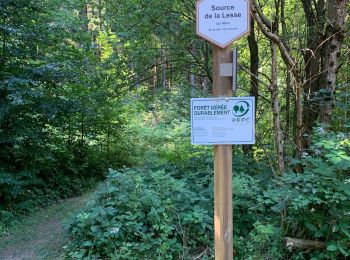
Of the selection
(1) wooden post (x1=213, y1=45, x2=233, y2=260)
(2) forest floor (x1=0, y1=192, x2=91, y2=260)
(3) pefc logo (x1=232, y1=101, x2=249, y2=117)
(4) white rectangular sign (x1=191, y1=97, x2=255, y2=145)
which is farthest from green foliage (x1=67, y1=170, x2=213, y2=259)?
(3) pefc logo (x1=232, y1=101, x2=249, y2=117)

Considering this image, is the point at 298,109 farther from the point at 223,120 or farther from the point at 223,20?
the point at 223,20

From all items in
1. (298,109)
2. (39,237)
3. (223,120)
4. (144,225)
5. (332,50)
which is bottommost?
(39,237)

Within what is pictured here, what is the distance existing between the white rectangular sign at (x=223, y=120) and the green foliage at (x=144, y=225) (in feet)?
6.13

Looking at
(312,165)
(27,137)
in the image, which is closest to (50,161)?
(27,137)

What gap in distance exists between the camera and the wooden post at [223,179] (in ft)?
9.77

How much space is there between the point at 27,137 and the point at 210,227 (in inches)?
185

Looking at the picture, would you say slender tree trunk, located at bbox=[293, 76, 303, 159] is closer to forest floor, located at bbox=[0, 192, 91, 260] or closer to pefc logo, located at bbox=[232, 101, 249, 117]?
pefc logo, located at bbox=[232, 101, 249, 117]

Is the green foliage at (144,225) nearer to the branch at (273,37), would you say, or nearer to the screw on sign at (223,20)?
the branch at (273,37)

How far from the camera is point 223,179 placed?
3.00 meters

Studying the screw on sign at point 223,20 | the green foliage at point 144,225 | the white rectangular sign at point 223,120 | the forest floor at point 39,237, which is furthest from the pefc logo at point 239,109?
the forest floor at point 39,237

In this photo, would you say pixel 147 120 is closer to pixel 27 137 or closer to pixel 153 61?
pixel 153 61

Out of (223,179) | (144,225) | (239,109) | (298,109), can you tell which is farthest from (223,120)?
(144,225)

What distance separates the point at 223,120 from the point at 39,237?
4154 mm

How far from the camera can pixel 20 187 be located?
7234 mm
